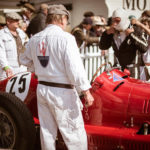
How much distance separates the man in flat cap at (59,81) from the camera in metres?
2.68

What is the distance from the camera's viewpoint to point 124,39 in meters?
4.80

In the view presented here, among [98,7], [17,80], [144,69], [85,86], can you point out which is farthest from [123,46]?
[98,7]

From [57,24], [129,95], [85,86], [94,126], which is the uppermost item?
[57,24]

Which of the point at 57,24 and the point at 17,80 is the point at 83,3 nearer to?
the point at 17,80

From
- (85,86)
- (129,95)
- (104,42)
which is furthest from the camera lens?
(104,42)

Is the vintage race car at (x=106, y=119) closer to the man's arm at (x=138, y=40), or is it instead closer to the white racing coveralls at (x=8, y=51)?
the man's arm at (x=138, y=40)

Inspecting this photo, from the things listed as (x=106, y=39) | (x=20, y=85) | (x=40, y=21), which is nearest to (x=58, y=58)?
(x=20, y=85)

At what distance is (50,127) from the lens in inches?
114

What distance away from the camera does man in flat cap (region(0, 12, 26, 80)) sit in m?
4.65

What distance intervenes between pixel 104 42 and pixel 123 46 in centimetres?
46

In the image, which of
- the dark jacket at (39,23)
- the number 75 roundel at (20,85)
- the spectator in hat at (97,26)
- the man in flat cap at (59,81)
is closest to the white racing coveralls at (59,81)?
the man in flat cap at (59,81)

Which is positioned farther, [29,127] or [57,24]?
[29,127]

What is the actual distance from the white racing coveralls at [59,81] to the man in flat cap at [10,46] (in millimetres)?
1794

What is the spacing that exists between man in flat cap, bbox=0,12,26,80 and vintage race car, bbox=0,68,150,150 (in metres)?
1.47
